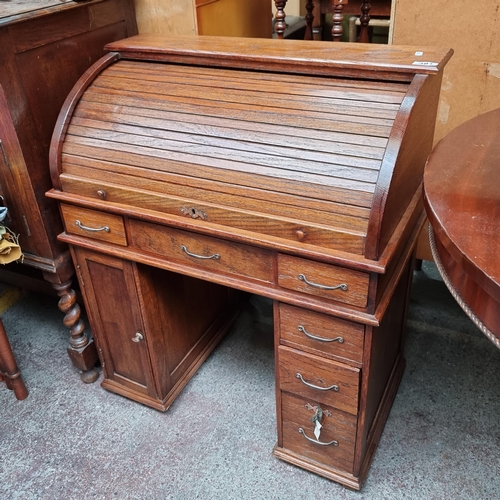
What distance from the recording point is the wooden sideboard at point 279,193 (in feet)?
4.31

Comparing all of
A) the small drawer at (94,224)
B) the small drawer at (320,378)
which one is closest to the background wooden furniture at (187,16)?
the small drawer at (94,224)

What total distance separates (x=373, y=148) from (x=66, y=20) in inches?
42.6

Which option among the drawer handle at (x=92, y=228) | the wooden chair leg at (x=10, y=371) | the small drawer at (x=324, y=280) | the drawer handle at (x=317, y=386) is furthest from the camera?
the wooden chair leg at (x=10, y=371)

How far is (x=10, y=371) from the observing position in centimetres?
210

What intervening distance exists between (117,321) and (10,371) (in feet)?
1.76

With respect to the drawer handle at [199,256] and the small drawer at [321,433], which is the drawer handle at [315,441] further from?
the drawer handle at [199,256]

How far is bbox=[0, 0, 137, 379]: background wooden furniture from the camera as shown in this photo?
1591 mm

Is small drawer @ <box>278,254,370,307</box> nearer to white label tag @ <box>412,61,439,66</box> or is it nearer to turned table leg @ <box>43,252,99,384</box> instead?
white label tag @ <box>412,61,439,66</box>

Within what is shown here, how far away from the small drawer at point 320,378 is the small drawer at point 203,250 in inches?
10.8

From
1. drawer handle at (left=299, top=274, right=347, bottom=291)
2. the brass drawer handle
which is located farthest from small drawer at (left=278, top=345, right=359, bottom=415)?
the brass drawer handle

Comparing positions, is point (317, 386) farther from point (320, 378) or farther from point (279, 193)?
point (279, 193)

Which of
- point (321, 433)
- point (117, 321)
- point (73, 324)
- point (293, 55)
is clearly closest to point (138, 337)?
point (117, 321)

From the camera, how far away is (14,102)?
161cm

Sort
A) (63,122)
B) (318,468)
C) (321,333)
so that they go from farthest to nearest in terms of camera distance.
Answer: (318,468)
(63,122)
(321,333)
